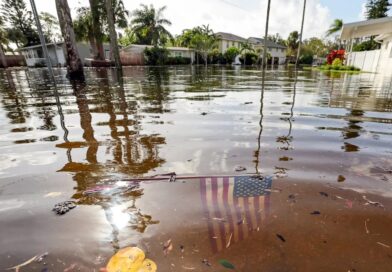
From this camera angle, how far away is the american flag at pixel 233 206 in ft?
5.01

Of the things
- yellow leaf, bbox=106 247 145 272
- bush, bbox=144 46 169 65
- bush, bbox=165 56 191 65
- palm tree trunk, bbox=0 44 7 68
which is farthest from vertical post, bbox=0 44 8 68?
yellow leaf, bbox=106 247 145 272

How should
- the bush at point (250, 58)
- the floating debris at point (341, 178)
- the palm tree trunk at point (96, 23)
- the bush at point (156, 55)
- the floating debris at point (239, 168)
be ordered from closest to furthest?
1. the floating debris at point (341, 178)
2. the floating debris at point (239, 168)
3. the palm tree trunk at point (96, 23)
4. the bush at point (156, 55)
5. the bush at point (250, 58)

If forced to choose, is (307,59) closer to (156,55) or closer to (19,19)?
(156,55)

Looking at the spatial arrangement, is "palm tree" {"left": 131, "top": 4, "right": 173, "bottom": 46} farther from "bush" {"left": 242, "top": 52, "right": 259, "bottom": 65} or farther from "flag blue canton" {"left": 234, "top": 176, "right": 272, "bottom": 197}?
"flag blue canton" {"left": 234, "top": 176, "right": 272, "bottom": 197}

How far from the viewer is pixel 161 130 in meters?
3.76

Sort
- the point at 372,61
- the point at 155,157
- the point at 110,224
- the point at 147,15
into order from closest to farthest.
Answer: the point at 110,224
the point at 155,157
the point at 372,61
the point at 147,15

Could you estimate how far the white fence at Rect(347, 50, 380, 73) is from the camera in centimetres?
1962


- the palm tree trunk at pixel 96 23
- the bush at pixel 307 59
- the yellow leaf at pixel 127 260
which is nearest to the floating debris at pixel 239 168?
the yellow leaf at pixel 127 260

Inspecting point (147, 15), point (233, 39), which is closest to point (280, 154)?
point (147, 15)

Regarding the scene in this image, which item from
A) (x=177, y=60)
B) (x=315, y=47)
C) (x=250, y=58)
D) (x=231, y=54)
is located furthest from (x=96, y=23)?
(x=315, y=47)

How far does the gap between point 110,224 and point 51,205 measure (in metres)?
0.58

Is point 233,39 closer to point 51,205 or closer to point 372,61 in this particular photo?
point 372,61

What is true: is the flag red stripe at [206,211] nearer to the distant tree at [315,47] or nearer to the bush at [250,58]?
the bush at [250,58]

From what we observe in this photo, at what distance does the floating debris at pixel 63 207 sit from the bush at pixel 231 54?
4621cm
